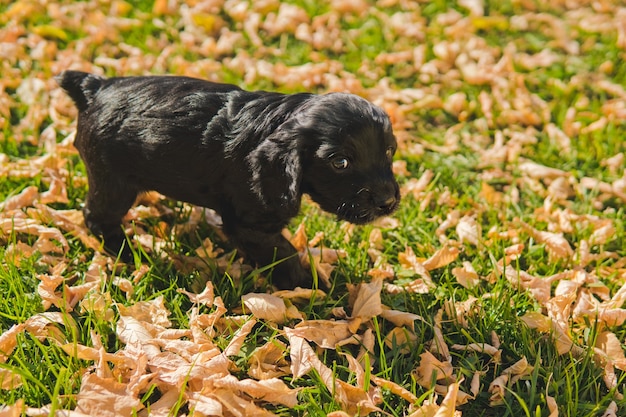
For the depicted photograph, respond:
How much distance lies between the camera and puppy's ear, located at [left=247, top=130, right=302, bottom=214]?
9.48ft

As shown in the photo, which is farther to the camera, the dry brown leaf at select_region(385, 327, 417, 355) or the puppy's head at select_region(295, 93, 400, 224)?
the dry brown leaf at select_region(385, 327, 417, 355)

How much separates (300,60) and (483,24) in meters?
1.81

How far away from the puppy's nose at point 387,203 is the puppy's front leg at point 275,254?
583 millimetres

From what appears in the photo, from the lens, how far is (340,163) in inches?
115

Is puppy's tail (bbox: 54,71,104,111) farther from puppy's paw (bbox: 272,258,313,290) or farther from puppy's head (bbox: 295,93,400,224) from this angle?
puppy's paw (bbox: 272,258,313,290)

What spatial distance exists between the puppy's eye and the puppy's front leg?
1.79 ft

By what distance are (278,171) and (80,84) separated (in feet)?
3.86

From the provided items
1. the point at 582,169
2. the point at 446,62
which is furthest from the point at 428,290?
the point at 446,62

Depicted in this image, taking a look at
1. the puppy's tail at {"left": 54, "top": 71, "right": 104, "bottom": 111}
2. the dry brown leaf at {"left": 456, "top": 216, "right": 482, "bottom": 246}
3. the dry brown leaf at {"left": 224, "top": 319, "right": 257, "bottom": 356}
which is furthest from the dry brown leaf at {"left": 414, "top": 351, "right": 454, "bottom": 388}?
the puppy's tail at {"left": 54, "top": 71, "right": 104, "bottom": 111}

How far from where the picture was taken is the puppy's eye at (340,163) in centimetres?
292

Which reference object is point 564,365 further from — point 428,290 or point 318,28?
point 318,28

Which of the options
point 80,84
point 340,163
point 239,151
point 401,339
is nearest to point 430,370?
point 401,339

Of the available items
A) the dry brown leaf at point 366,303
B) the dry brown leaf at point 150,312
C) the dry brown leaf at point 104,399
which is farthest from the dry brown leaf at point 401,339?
the dry brown leaf at point 104,399

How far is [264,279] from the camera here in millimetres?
3461
